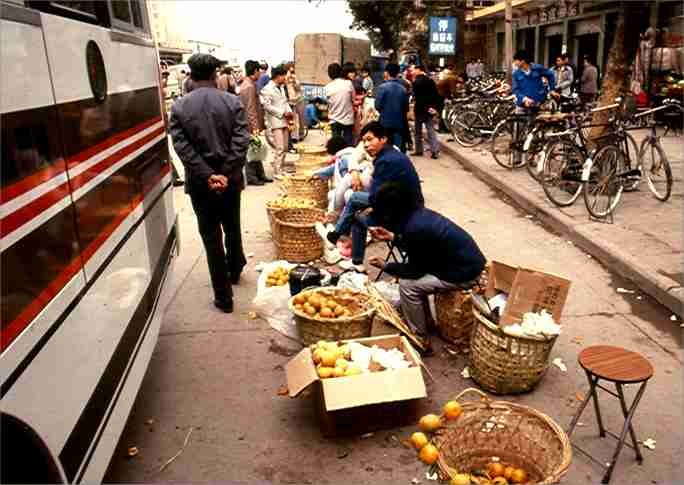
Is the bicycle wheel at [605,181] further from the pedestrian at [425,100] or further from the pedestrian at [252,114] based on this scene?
the pedestrian at [252,114]

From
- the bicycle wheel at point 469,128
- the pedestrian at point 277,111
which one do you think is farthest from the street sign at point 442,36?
the pedestrian at point 277,111

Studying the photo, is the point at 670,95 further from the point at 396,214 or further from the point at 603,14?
the point at 396,214

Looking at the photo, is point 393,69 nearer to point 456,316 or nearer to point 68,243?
point 456,316

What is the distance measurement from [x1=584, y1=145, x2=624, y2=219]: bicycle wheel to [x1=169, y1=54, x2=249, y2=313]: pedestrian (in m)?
4.59

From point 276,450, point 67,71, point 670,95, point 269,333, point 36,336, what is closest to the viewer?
point 36,336

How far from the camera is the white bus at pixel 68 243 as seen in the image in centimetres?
165

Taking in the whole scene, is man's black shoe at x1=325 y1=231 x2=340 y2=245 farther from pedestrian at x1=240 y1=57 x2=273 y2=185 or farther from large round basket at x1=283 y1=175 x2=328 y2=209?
pedestrian at x1=240 y1=57 x2=273 y2=185

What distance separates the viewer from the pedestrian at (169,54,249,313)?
454 cm

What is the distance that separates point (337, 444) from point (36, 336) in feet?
6.63

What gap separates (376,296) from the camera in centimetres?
421

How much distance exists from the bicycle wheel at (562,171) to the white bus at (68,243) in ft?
19.6

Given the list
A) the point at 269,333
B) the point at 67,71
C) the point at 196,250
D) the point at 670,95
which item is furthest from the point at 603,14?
the point at 67,71

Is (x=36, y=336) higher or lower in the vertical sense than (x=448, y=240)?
higher

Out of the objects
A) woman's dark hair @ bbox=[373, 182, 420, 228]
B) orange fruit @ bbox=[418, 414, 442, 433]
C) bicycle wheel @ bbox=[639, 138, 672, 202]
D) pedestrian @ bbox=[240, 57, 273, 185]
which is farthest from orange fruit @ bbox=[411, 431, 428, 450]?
pedestrian @ bbox=[240, 57, 273, 185]
